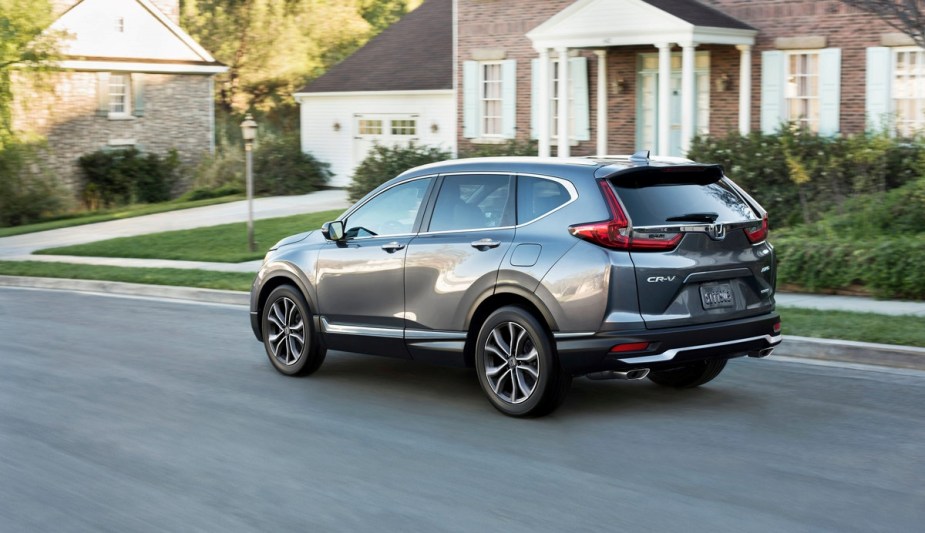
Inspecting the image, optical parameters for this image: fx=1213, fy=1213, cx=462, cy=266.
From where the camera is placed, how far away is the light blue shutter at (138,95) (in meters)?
41.1

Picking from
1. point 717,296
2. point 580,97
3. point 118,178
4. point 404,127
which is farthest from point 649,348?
point 118,178

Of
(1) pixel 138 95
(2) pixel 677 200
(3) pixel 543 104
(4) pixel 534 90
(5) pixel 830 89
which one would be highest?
(1) pixel 138 95

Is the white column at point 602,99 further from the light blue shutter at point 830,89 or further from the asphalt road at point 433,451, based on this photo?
the asphalt road at point 433,451

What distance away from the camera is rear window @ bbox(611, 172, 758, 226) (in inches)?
314

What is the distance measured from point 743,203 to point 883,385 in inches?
73.8

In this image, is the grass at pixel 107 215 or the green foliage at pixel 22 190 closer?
the grass at pixel 107 215

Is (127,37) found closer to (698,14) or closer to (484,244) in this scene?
(698,14)

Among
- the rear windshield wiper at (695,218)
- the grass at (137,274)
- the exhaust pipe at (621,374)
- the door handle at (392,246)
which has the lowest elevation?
the grass at (137,274)

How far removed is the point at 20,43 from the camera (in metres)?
32.6

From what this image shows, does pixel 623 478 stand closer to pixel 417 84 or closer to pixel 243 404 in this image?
pixel 243 404

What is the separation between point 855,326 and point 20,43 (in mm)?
27244

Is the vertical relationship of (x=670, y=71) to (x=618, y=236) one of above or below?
above

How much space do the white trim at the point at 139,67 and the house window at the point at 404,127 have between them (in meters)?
10.2

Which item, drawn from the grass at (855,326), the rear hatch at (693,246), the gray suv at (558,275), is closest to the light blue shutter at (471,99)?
the grass at (855,326)
